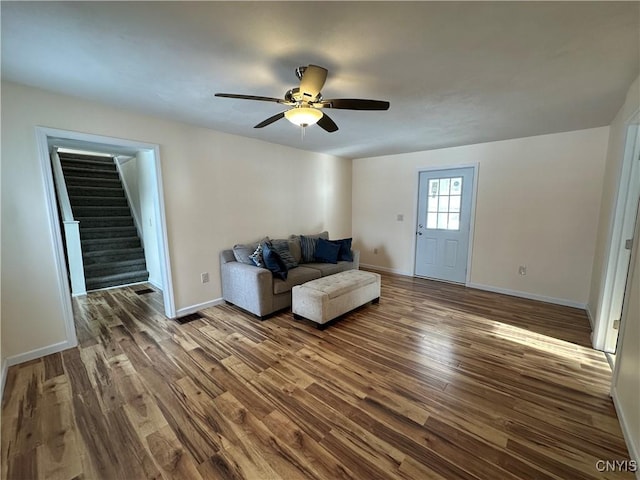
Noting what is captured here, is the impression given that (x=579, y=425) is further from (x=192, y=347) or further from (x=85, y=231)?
(x=85, y=231)

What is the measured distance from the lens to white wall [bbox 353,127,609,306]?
338 cm

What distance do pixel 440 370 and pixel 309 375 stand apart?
1.12 metres

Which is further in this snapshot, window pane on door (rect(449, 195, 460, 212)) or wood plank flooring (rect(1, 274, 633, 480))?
window pane on door (rect(449, 195, 460, 212))

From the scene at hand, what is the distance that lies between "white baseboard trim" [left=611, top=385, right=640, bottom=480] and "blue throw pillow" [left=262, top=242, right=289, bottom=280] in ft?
9.80

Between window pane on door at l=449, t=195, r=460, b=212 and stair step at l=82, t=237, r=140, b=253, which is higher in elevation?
window pane on door at l=449, t=195, r=460, b=212

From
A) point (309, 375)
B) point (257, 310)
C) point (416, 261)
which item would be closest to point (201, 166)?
point (257, 310)

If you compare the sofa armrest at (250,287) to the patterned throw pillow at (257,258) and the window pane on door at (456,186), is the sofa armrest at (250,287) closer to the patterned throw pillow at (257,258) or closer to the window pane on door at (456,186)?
the patterned throw pillow at (257,258)

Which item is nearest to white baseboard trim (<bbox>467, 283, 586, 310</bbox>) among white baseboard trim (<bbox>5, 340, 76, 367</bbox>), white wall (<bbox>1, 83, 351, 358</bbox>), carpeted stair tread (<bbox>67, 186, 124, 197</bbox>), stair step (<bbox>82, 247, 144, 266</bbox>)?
white wall (<bbox>1, 83, 351, 358</bbox>)

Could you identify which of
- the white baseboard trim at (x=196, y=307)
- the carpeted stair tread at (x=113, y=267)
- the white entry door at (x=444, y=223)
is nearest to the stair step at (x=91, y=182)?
the carpeted stair tread at (x=113, y=267)

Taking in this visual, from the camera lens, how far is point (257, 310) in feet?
10.4

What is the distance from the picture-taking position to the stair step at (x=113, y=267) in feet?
14.5

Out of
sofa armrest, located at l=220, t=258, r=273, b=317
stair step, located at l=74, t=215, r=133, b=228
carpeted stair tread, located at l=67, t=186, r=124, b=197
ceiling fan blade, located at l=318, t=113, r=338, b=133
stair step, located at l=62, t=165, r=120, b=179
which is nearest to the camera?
ceiling fan blade, located at l=318, t=113, r=338, b=133

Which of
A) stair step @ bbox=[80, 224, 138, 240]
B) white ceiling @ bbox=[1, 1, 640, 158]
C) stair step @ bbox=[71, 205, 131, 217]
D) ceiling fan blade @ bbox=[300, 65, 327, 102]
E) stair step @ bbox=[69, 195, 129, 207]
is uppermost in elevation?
white ceiling @ bbox=[1, 1, 640, 158]

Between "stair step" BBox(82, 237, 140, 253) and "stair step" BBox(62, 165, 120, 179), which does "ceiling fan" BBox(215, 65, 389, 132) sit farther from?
"stair step" BBox(62, 165, 120, 179)
